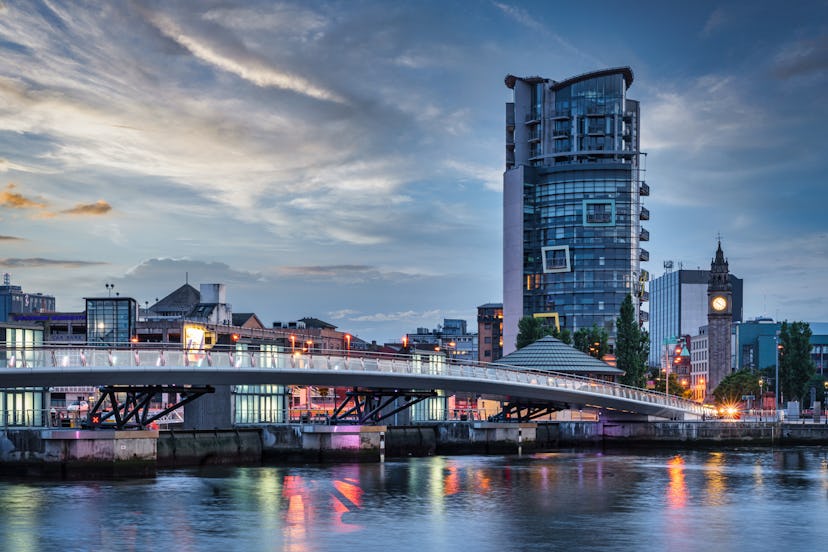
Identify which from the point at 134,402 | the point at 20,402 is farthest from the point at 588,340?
the point at 134,402

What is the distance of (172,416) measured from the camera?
11875 centimetres

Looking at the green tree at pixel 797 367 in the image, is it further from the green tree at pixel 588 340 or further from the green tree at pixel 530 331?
the green tree at pixel 530 331

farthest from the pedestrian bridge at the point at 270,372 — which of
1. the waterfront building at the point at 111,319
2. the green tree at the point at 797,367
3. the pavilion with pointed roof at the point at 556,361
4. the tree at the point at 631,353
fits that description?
the waterfront building at the point at 111,319

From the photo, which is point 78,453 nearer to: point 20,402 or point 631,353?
point 20,402

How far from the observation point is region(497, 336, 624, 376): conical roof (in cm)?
11697

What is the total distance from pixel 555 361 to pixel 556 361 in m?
0.11

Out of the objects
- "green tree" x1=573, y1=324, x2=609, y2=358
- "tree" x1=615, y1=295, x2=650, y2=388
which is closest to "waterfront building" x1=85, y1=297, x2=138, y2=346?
"green tree" x1=573, y1=324, x2=609, y2=358

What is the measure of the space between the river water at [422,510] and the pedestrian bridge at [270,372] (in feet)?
18.8

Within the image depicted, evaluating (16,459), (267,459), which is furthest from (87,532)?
(267,459)

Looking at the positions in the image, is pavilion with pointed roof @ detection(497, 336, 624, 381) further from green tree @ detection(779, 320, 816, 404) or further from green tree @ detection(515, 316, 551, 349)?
green tree @ detection(515, 316, 551, 349)

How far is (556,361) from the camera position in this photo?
4641 inches

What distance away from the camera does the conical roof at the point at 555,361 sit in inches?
4605

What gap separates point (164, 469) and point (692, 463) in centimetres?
3891

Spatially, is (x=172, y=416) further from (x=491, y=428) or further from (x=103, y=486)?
(x=103, y=486)
